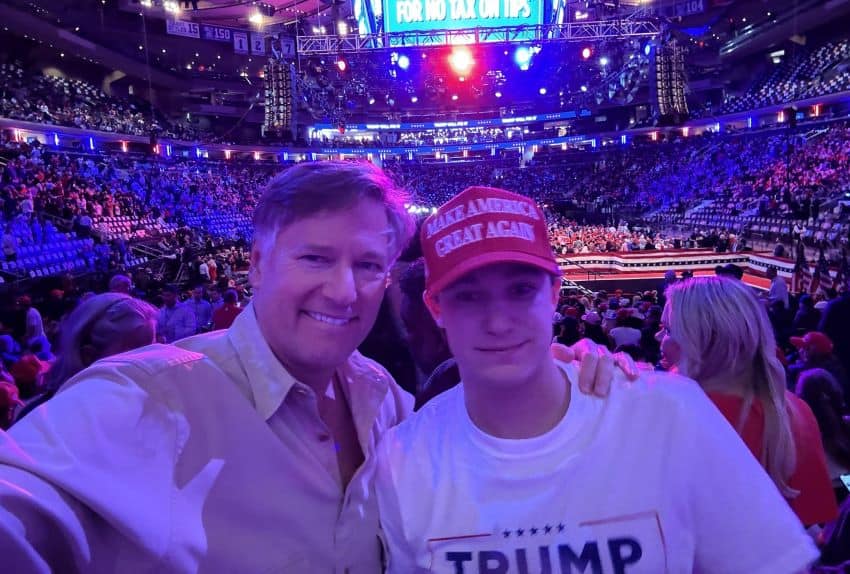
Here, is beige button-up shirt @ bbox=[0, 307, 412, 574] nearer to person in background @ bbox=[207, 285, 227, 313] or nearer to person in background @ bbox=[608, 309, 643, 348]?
person in background @ bbox=[608, 309, 643, 348]

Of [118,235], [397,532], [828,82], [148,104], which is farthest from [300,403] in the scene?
[148,104]

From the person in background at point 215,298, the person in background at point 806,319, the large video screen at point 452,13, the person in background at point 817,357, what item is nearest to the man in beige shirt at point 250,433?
the person in background at point 817,357

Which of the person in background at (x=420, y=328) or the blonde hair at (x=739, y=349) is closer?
the blonde hair at (x=739, y=349)

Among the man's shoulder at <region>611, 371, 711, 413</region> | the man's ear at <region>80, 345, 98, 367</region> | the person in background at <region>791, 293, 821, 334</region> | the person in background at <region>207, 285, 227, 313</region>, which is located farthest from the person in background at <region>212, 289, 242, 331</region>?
the person in background at <region>791, 293, 821, 334</region>

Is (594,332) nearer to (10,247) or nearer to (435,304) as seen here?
(435,304)

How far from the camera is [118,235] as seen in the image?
57.8 ft

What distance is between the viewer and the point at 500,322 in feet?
4.46

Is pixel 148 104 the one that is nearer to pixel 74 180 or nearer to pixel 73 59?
pixel 73 59

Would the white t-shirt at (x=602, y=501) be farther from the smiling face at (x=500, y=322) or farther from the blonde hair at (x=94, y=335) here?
the blonde hair at (x=94, y=335)

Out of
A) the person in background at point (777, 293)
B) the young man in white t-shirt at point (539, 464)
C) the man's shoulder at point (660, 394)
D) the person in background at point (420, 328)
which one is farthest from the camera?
the person in background at point (777, 293)

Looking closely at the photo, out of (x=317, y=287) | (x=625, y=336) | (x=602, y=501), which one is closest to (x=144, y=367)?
(x=317, y=287)

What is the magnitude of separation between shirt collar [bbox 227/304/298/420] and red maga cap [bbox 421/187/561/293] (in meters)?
0.43

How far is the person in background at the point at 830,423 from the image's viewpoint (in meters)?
3.07

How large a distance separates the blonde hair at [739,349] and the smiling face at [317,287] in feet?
4.57
